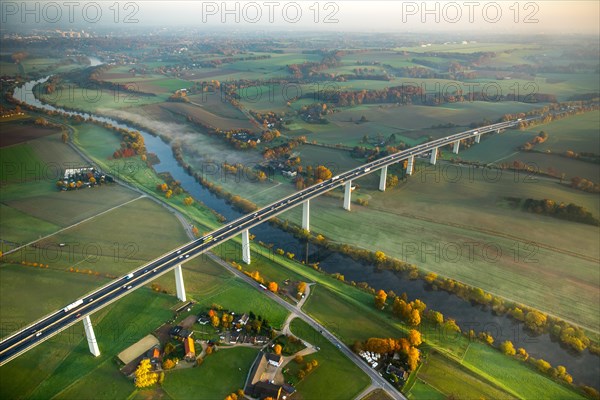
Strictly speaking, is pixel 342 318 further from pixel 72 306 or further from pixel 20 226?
pixel 20 226

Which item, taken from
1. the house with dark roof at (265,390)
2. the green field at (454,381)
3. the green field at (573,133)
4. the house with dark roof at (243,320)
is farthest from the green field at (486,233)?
the house with dark roof at (265,390)

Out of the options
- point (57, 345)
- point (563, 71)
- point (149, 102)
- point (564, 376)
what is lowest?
point (564, 376)

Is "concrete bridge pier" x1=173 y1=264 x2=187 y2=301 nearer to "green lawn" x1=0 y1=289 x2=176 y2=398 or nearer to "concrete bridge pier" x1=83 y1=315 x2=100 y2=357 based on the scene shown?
"green lawn" x1=0 y1=289 x2=176 y2=398

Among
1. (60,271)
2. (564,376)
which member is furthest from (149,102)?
(564,376)

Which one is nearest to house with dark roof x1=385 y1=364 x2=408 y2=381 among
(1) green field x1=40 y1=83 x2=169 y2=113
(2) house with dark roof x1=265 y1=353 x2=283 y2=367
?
(2) house with dark roof x1=265 y1=353 x2=283 y2=367

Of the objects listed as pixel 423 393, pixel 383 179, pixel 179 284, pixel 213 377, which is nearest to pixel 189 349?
pixel 213 377

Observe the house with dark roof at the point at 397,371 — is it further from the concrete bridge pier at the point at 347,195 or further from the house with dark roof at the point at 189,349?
the concrete bridge pier at the point at 347,195

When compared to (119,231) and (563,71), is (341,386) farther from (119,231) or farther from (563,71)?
(563,71)
